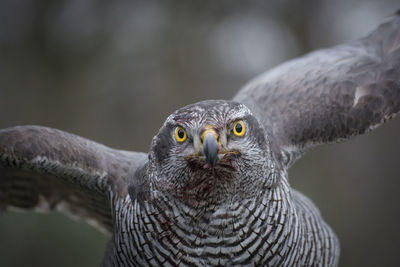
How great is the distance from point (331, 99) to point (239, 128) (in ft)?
4.88

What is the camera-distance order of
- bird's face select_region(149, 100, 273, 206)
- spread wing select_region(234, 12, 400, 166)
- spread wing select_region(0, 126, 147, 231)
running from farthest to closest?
spread wing select_region(234, 12, 400, 166), spread wing select_region(0, 126, 147, 231), bird's face select_region(149, 100, 273, 206)

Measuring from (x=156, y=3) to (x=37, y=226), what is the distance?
624cm

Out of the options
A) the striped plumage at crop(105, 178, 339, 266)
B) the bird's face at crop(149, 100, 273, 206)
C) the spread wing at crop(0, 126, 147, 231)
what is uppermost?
the bird's face at crop(149, 100, 273, 206)

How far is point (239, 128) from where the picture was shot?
98.7 inches

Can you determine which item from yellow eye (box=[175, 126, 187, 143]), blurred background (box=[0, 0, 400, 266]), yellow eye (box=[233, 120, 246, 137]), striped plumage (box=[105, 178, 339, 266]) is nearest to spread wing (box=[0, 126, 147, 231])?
striped plumage (box=[105, 178, 339, 266])

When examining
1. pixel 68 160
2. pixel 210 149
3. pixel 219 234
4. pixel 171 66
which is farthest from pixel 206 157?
pixel 171 66

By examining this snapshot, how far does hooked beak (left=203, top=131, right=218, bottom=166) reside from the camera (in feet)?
7.51

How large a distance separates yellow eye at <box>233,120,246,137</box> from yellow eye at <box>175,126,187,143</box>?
302 millimetres

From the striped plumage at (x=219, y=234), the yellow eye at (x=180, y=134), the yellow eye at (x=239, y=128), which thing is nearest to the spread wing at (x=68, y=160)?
the striped plumage at (x=219, y=234)

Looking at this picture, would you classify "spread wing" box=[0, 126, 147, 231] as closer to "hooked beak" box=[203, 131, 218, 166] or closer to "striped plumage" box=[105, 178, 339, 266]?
"striped plumage" box=[105, 178, 339, 266]

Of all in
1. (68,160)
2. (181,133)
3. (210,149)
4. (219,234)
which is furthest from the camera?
(68,160)

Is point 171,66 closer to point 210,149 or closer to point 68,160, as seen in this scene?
point 68,160

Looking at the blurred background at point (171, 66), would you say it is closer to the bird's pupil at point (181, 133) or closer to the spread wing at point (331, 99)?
the spread wing at point (331, 99)

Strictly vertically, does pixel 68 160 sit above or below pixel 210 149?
below
